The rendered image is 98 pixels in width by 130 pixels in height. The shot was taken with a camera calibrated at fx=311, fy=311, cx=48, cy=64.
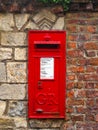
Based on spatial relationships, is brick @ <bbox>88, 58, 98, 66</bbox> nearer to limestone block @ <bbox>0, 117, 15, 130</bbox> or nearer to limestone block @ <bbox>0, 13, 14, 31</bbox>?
limestone block @ <bbox>0, 13, 14, 31</bbox>

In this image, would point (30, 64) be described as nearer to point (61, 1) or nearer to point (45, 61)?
point (45, 61)

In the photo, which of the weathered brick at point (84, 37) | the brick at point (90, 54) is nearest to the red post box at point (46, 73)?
the weathered brick at point (84, 37)

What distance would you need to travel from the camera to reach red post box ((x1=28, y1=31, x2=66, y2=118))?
3.85 m

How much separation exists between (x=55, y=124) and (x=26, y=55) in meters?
0.95

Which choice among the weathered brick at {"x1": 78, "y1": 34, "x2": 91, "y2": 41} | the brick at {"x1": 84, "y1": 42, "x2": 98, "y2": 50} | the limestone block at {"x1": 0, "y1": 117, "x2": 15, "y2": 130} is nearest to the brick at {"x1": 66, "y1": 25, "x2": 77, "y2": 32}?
the weathered brick at {"x1": 78, "y1": 34, "x2": 91, "y2": 41}

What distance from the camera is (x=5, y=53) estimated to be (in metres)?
3.92

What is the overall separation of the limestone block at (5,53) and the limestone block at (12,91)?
35 cm

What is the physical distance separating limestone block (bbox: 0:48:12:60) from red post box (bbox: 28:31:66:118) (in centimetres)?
26

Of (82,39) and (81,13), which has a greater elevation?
(81,13)

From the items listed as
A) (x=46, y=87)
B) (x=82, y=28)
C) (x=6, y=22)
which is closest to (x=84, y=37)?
(x=82, y=28)

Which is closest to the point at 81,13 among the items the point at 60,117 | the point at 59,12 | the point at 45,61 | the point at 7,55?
the point at 59,12

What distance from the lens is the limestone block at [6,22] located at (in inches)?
154

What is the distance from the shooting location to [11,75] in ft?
12.9

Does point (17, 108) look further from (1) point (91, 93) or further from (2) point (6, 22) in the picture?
(2) point (6, 22)
